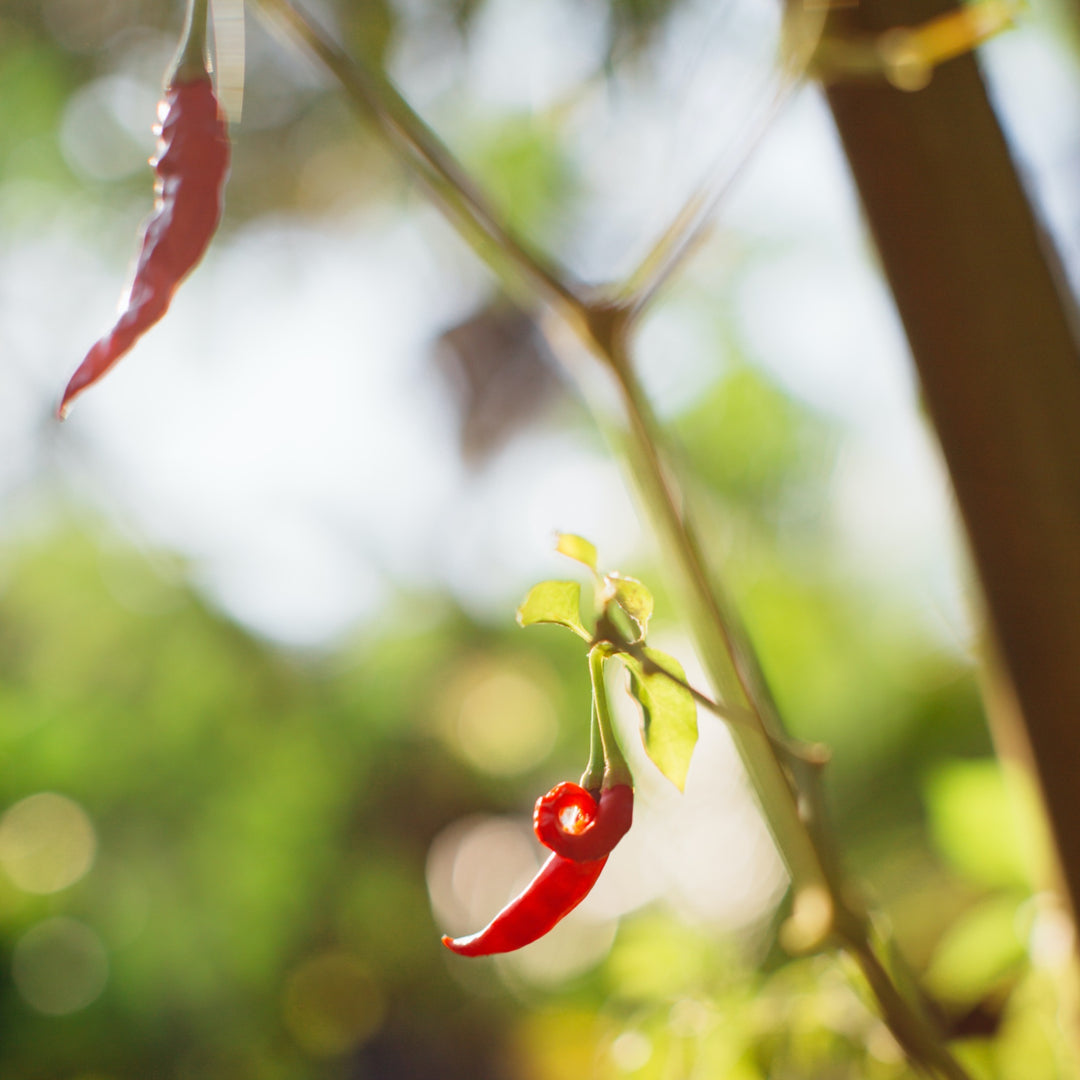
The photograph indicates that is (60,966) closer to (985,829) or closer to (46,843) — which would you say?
(46,843)

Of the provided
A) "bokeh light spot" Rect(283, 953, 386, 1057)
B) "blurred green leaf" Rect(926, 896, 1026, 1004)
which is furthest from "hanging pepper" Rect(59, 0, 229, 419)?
"bokeh light spot" Rect(283, 953, 386, 1057)

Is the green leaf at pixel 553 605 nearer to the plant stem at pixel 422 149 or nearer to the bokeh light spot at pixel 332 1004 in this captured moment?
the plant stem at pixel 422 149

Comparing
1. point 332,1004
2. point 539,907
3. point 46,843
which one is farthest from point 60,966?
point 539,907

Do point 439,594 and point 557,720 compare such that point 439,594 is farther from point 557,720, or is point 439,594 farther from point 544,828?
point 544,828

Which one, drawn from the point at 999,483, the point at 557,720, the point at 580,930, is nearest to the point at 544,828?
the point at 999,483

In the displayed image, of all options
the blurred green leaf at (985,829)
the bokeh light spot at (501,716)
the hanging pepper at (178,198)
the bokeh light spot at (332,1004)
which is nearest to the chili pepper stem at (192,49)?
the hanging pepper at (178,198)

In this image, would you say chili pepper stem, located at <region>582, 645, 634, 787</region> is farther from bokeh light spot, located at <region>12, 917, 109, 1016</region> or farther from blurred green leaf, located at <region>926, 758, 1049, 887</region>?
bokeh light spot, located at <region>12, 917, 109, 1016</region>
